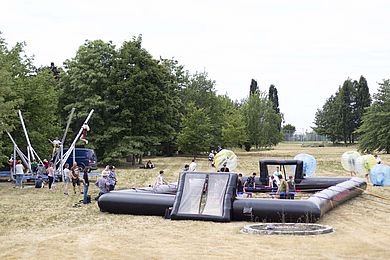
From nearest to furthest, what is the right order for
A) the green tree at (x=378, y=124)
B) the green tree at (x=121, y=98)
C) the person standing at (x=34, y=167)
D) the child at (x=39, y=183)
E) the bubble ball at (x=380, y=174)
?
the bubble ball at (x=380, y=174), the child at (x=39, y=183), the person standing at (x=34, y=167), the green tree at (x=121, y=98), the green tree at (x=378, y=124)

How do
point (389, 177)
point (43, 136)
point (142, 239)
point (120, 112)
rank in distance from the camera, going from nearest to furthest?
point (142, 239), point (389, 177), point (43, 136), point (120, 112)

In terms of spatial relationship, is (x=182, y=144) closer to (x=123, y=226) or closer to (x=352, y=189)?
(x=352, y=189)

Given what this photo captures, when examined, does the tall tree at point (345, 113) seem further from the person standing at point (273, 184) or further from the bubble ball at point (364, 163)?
the person standing at point (273, 184)

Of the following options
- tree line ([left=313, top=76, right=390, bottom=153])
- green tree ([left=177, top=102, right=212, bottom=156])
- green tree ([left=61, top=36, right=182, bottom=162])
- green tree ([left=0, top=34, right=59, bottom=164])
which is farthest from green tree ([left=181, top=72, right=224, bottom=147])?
green tree ([left=0, top=34, right=59, bottom=164])

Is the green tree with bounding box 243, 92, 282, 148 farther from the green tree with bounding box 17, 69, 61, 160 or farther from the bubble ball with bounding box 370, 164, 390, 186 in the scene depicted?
the bubble ball with bounding box 370, 164, 390, 186

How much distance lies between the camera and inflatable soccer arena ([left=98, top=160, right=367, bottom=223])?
16828 mm

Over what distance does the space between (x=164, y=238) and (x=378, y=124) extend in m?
50.9

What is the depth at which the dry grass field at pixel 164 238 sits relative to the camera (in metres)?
12.1

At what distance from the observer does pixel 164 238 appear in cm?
1425

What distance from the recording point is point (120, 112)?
46875 mm

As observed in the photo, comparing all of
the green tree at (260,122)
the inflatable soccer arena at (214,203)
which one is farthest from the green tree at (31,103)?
the green tree at (260,122)

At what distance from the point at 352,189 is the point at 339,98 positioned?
247ft

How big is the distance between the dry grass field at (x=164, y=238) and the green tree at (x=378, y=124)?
41174 millimetres

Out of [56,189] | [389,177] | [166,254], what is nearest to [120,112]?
[56,189]
